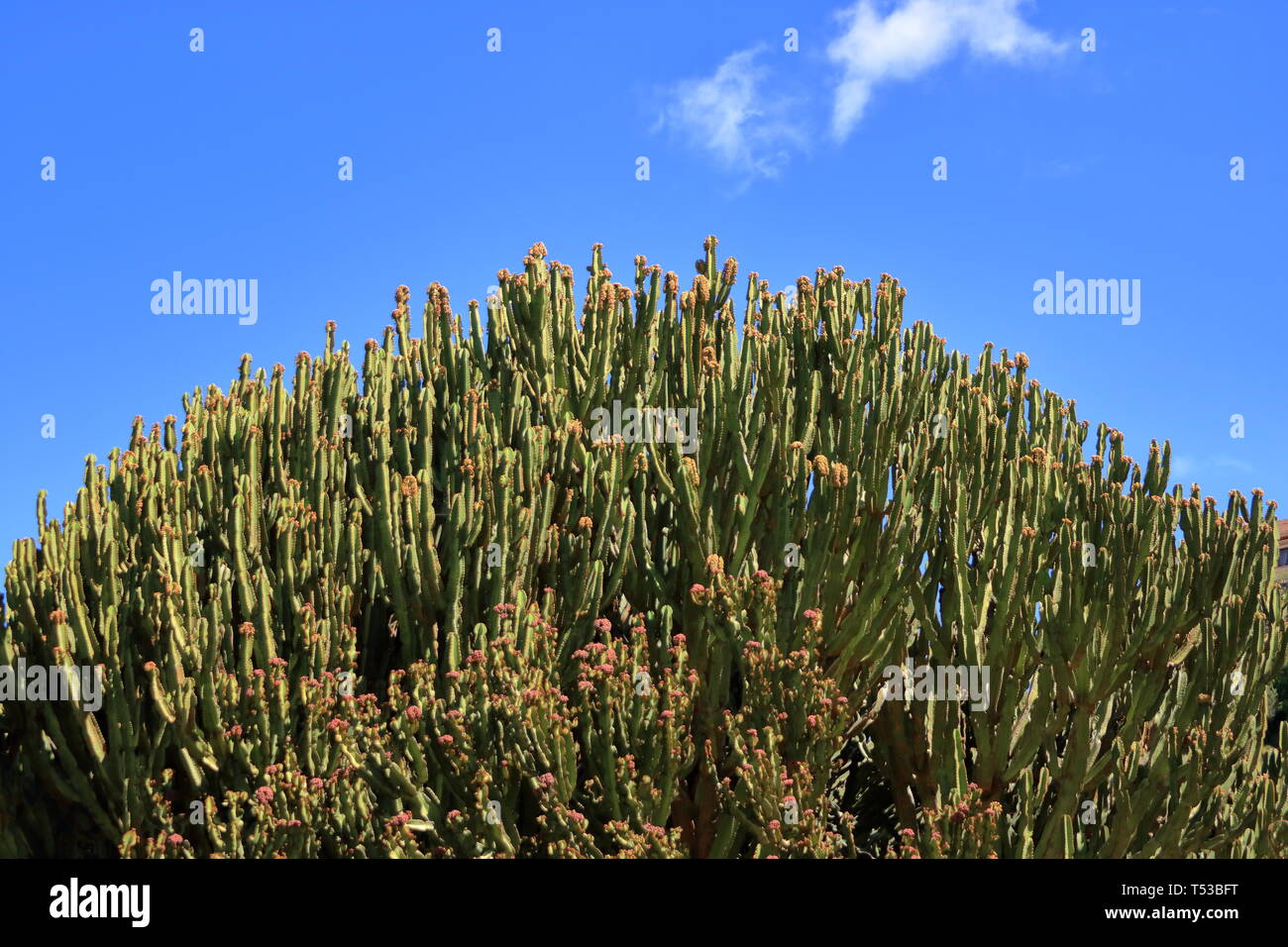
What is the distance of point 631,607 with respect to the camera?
9.07 meters

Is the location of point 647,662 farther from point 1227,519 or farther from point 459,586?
point 1227,519

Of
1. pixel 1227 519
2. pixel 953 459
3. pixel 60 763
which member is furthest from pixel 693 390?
pixel 60 763

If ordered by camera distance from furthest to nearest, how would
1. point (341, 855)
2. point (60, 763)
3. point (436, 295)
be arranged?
point (436, 295)
point (60, 763)
point (341, 855)

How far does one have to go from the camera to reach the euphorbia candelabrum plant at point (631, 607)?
25.7 ft

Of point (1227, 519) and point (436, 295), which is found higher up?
point (436, 295)

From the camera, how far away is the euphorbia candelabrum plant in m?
7.84

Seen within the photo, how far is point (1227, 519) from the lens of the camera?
29.8 feet

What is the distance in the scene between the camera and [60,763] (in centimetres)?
878

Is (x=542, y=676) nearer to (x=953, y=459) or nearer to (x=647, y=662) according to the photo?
(x=647, y=662)

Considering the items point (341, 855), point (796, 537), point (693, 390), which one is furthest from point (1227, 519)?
point (341, 855)

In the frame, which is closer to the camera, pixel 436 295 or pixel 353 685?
pixel 353 685
